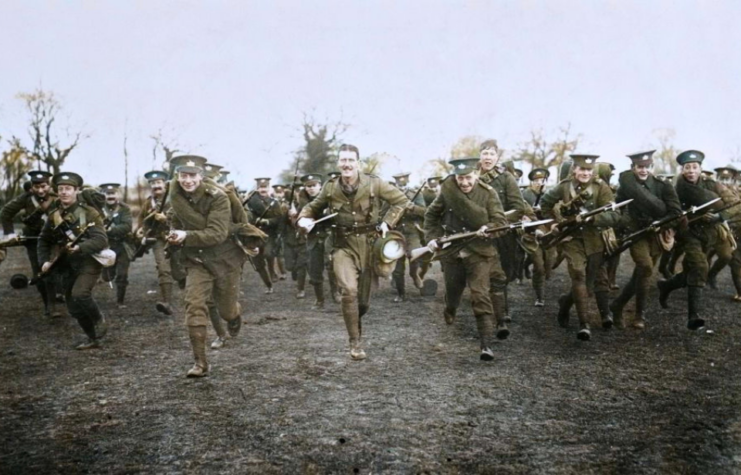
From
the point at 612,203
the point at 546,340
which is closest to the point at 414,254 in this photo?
the point at 546,340

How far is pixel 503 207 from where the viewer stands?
796 centimetres

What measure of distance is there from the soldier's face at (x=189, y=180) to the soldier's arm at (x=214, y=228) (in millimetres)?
236

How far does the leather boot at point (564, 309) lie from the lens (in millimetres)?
8070

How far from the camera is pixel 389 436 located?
4344 mm

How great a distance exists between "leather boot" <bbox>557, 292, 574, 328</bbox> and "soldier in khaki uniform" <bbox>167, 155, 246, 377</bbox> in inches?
163

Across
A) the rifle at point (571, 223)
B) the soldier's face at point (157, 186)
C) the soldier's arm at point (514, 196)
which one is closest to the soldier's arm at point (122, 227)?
the soldier's face at point (157, 186)

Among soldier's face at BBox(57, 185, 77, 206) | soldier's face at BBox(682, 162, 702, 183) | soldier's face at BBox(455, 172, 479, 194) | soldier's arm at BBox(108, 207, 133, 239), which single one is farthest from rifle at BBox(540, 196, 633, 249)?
soldier's arm at BBox(108, 207, 133, 239)

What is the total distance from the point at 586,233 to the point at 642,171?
41.9 inches

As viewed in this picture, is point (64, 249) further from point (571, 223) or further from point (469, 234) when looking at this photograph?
point (571, 223)

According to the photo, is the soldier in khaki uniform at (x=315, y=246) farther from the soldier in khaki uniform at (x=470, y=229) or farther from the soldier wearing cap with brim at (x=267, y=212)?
the soldier in khaki uniform at (x=470, y=229)

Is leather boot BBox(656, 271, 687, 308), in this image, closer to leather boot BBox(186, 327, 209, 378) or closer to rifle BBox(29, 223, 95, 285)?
leather boot BBox(186, 327, 209, 378)

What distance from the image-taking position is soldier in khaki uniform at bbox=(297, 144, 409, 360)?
22.4 feet

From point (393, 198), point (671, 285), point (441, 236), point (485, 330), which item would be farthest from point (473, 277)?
point (671, 285)

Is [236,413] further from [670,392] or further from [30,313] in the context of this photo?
[30,313]
